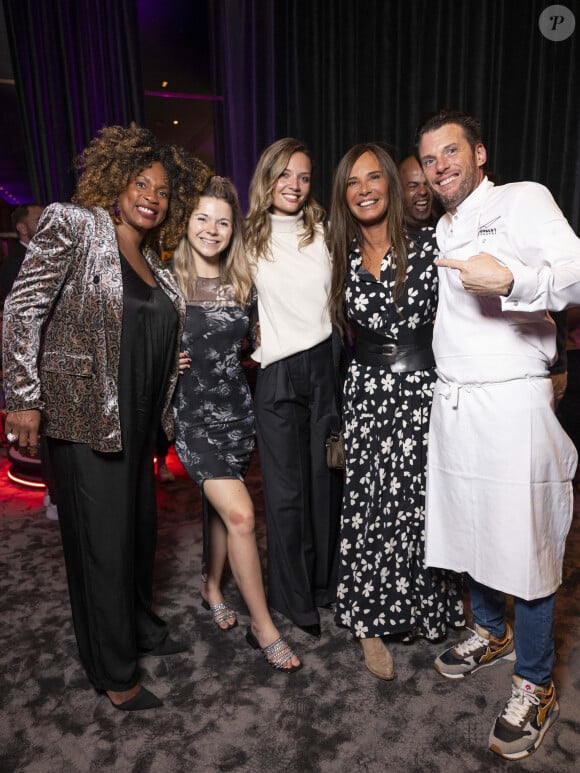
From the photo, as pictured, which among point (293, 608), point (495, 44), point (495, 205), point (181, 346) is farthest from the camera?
point (495, 44)

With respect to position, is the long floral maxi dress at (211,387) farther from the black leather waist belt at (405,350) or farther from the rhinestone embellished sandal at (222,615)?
the rhinestone embellished sandal at (222,615)

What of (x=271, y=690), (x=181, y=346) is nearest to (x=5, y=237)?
(x=181, y=346)

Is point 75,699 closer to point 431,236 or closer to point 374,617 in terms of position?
point 374,617

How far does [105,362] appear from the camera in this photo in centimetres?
165

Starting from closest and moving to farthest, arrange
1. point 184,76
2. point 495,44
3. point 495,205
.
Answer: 1. point 495,205
2. point 495,44
3. point 184,76

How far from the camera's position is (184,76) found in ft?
15.2

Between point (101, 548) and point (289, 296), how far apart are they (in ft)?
3.43

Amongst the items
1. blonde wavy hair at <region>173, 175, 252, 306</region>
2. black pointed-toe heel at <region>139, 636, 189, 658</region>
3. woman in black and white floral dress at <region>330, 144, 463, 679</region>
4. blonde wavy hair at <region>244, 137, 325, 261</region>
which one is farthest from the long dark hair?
black pointed-toe heel at <region>139, 636, 189, 658</region>

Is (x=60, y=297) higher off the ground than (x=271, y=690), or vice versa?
(x=60, y=297)

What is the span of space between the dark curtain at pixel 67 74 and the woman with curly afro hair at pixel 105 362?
257 cm

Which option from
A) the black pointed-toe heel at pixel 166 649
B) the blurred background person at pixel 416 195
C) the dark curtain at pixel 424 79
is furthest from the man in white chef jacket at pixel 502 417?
the dark curtain at pixel 424 79

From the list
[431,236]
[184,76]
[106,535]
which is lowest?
[106,535]

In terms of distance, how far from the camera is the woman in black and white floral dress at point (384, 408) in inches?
76.9

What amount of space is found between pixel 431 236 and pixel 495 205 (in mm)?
360
